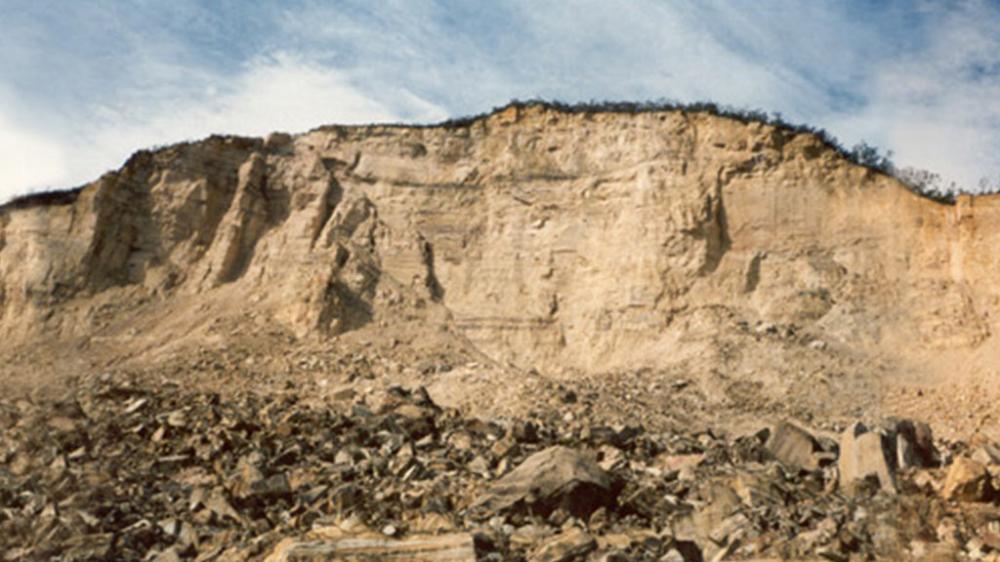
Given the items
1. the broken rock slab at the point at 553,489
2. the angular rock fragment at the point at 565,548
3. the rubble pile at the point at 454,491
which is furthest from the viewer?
the broken rock slab at the point at 553,489

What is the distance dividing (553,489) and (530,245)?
1403 cm

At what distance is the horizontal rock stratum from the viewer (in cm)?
2195

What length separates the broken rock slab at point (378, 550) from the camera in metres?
8.83

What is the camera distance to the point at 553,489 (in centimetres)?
1066

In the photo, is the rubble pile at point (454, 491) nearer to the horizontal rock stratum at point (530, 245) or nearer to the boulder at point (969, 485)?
the boulder at point (969, 485)

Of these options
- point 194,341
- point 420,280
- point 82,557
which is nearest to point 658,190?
point 420,280

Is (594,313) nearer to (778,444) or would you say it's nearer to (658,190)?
(658,190)

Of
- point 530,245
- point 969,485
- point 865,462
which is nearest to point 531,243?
point 530,245

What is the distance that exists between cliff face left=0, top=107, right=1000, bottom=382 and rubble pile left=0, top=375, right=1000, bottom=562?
7.90 metres

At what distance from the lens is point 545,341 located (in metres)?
23.1

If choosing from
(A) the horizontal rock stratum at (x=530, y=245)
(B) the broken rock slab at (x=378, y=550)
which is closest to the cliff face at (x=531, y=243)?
(A) the horizontal rock stratum at (x=530, y=245)

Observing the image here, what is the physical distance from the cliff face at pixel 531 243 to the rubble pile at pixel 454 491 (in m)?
7.90

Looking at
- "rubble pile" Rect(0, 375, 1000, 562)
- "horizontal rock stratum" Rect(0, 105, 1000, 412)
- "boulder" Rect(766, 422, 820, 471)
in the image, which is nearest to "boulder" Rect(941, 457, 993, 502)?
"rubble pile" Rect(0, 375, 1000, 562)

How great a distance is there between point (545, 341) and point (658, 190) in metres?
4.21
